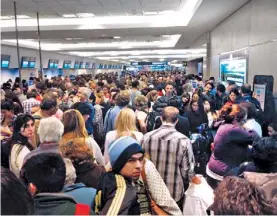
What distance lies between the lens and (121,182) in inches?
78.9

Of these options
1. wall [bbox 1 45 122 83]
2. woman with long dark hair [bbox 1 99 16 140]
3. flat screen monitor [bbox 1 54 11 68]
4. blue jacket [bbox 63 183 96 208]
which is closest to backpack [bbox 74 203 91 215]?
blue jacket [bbox 63 183 96 208]

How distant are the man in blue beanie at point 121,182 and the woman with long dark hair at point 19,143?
1282mm

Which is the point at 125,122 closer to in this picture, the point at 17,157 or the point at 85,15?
the point at 17,157

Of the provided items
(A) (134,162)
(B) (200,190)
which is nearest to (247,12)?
(B) (200,190)

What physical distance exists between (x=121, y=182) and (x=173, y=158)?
4.39 feet

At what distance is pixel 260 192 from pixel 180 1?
28.4ft

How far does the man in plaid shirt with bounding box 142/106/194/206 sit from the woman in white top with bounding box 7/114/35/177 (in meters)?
1.22

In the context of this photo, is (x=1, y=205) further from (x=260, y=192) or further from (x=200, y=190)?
(x=200, y=190)

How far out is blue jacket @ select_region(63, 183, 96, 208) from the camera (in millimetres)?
2131

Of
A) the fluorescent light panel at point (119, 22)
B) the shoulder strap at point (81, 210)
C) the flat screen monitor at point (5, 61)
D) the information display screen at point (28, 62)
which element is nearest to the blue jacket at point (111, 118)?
the shoulder strap at point (81, 210)

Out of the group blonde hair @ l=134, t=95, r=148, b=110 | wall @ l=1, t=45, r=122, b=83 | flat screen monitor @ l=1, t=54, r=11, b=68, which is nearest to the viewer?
blonde hair @ l=134, t=95, r=148, b=110

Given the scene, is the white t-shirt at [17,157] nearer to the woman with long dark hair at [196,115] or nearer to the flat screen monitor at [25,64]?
the woman with long dark hair at [196,115]

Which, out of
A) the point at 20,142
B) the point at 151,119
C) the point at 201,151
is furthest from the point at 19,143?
the point at 201,151

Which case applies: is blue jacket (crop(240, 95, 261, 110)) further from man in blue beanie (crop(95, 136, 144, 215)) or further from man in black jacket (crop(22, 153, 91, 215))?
man in black jacket (crop(22, 153, 91, 215))
